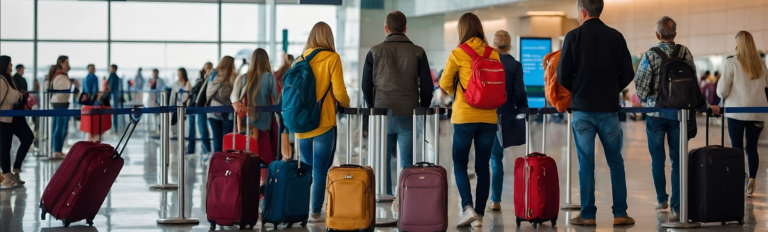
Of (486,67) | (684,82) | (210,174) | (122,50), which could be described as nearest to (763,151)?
(684,82)

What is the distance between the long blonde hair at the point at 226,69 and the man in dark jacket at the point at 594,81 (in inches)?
192

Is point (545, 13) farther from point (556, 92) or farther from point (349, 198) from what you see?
point (349, 198)

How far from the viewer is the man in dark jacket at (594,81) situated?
5.72 metres

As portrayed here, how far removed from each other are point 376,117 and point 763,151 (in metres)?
10.6

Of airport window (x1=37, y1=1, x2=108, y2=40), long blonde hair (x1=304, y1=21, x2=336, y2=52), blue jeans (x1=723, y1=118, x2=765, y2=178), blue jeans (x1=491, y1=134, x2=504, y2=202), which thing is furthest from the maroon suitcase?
airport window (x1=37, y1=1, x2=108, y2=40)

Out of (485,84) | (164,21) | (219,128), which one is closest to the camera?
(485,84)

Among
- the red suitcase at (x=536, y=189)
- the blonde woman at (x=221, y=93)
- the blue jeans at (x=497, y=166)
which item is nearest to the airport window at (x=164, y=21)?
the blonde woman at (x=221, y=93)

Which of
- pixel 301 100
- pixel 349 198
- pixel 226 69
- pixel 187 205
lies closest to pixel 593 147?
pixel 349 198

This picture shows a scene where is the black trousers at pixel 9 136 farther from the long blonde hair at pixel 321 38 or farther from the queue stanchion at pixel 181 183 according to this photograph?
the long blonde hair at pixel 321 38

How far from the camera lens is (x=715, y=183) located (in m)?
5.86

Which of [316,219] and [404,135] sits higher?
[404,135]

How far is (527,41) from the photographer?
1456cm

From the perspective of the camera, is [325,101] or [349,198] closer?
[349,198]

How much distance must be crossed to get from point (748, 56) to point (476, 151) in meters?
3.27
